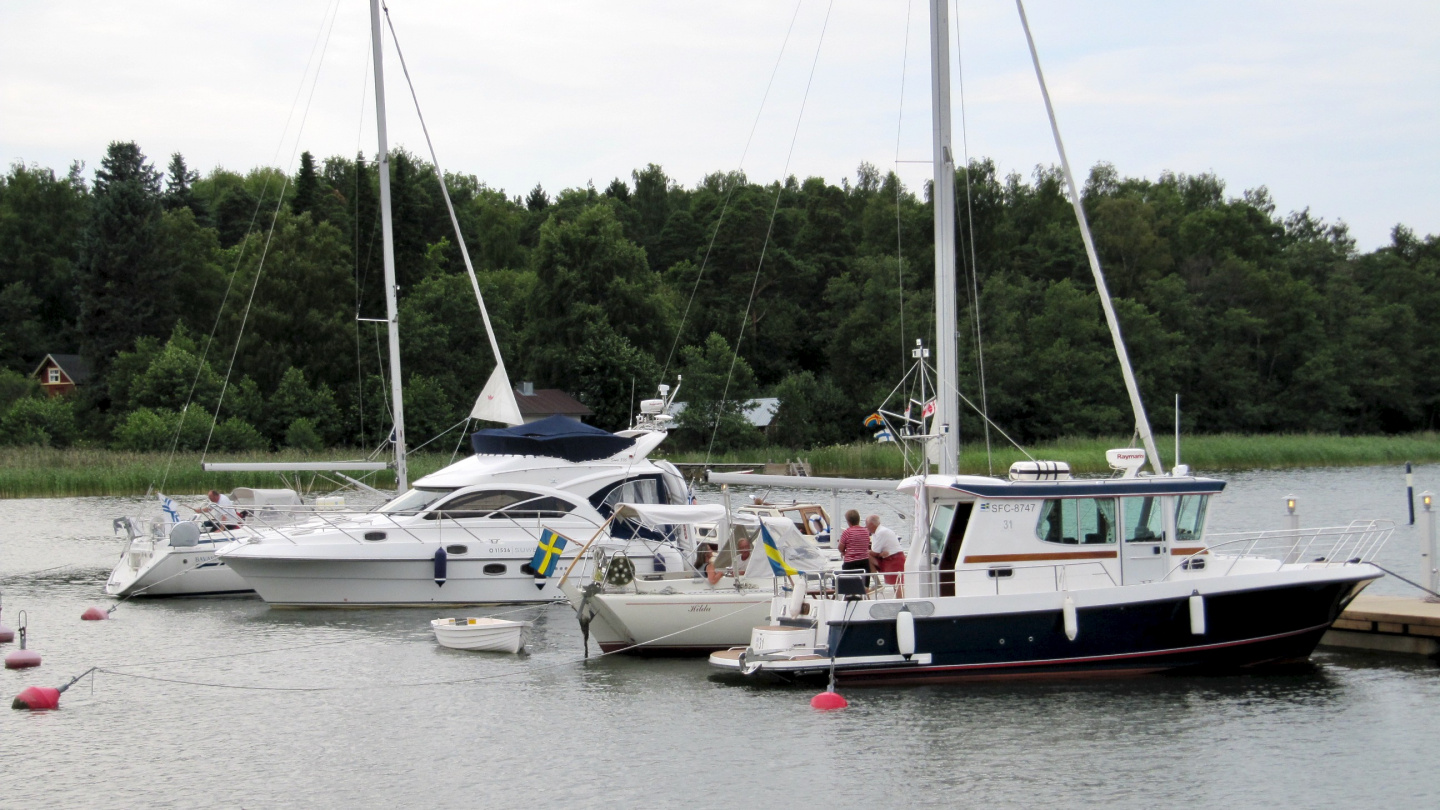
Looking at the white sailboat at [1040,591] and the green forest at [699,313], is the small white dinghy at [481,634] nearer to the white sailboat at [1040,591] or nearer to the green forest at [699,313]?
the white sailboat at [1040,591]

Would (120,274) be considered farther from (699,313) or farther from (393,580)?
(393,580)

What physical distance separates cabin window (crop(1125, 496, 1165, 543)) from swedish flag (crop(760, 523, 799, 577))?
13.8 ft

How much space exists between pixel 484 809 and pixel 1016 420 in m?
61.5

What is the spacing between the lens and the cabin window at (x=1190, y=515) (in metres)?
17.2

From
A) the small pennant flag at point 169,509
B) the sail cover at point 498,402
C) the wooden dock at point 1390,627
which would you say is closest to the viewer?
the wooden dock at point 1390,627

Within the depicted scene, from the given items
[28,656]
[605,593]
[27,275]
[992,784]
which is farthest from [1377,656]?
[27,275]

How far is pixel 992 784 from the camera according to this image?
1281 cm

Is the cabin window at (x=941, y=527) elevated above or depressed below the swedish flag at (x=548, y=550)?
above

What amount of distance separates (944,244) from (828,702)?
18.9ft

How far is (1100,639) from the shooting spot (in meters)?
16.5

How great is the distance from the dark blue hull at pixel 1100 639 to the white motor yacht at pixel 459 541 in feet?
21.2

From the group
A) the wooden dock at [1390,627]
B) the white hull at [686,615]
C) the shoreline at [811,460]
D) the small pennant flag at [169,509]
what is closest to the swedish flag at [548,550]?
the white hull at [686,615]

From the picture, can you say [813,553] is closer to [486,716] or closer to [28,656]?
[486,716]

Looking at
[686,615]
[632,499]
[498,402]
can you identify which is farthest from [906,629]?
[498,402]
